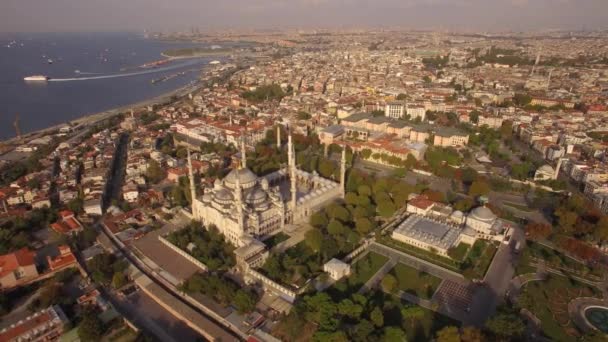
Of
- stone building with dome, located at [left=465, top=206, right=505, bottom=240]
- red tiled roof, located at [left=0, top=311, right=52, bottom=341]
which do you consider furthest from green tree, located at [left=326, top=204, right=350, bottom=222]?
red tiled roof, located at [left=0, top=311, right=52, bottom=341]

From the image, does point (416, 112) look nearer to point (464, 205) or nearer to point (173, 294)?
point (464, 205)

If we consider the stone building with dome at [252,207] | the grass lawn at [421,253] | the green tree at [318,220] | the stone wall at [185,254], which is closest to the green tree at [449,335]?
the grass lawn at [421,253]

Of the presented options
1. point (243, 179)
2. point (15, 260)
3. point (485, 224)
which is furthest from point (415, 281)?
point (15, 260)

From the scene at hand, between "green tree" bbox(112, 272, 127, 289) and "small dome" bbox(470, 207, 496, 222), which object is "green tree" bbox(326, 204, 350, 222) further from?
"green tree" bbox(112, 272, 127, 289)

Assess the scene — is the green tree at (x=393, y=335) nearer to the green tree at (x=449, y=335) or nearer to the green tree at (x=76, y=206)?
the green tree at (x=449, y=335)

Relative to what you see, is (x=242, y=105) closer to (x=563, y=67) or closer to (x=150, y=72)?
(x=150, y=72)

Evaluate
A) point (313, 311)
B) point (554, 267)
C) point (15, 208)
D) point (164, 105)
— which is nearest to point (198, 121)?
point (164, 105)
